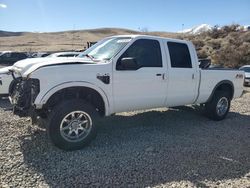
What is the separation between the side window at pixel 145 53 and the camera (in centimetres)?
605

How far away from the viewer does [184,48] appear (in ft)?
23.5

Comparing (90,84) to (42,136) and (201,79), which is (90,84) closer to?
(42,136)

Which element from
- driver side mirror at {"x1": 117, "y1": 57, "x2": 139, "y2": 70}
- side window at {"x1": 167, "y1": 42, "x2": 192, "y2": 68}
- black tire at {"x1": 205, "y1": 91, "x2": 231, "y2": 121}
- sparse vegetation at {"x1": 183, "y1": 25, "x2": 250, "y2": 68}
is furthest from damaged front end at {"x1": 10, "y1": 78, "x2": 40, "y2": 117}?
sparse vegetation at {"x1": 183, "y1": 25, "x2": 250, "y2": 68}

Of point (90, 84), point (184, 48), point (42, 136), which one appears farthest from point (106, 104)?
point (184, 48)

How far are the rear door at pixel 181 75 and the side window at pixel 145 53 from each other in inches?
12.7

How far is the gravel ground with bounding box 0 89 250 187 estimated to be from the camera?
14.2 ft

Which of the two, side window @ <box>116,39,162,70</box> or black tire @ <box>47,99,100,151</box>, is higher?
side window @ <box>116,39,162,70</box>

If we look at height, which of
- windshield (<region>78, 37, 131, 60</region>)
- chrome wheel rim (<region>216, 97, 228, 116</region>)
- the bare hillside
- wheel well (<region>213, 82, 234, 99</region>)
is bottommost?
chrome wheel rim (<region>216, 97, 228, 116</region>)

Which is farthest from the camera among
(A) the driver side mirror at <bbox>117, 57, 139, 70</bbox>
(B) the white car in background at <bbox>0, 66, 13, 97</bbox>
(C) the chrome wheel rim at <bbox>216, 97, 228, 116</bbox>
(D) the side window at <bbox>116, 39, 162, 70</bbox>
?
(B) the white car in background at <bbox>0, 66, 13, 97</bbox>

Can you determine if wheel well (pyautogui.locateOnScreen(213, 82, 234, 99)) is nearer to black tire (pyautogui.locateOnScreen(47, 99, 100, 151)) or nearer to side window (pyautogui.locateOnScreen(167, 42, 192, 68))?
side window (pyautogui.locateOnScreen(167, 42, 192, 68))

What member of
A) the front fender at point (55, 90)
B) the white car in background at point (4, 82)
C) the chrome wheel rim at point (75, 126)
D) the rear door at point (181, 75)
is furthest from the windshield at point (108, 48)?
the white car in background at point (4, 82)

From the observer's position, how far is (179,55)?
6.96 metres

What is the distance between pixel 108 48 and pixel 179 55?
170 cm

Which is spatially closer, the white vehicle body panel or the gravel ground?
the gravel ground
